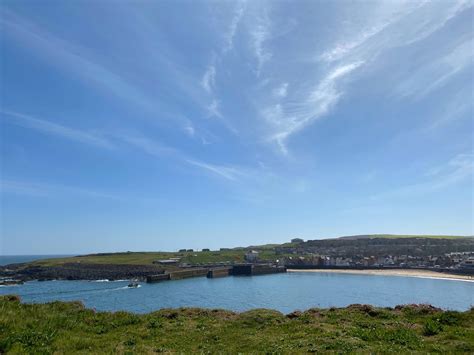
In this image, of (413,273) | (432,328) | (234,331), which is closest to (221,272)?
(413,273)

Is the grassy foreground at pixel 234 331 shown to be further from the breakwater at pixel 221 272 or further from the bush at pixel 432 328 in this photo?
the breakwater at pixel 221 272

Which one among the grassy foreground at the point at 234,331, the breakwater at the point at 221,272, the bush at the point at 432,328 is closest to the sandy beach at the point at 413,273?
the breakwater at the point at 221,272

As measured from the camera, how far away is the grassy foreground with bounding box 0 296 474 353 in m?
15.3

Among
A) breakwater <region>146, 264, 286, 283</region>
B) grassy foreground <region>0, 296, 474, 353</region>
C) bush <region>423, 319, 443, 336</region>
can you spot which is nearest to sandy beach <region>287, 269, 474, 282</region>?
breakwater <region>146, 264, 286, 283</region>

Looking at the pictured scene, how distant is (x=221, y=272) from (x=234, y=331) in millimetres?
142351

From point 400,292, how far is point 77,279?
113 m

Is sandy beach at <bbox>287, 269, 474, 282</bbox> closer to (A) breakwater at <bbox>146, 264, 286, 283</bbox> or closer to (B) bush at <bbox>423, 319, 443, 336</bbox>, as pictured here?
(A) breakwater at <bbox>146, 264, 286, 283</bbox>

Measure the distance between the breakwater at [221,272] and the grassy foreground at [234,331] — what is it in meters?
111

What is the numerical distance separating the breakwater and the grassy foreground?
4371 inches

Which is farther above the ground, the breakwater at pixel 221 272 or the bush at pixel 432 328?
the breakwater at pixel 221 272

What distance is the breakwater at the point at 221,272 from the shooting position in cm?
13535

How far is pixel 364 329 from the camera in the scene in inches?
758

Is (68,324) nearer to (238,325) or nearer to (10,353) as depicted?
(10,353)

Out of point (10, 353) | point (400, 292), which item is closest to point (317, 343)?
point (10, 353)
